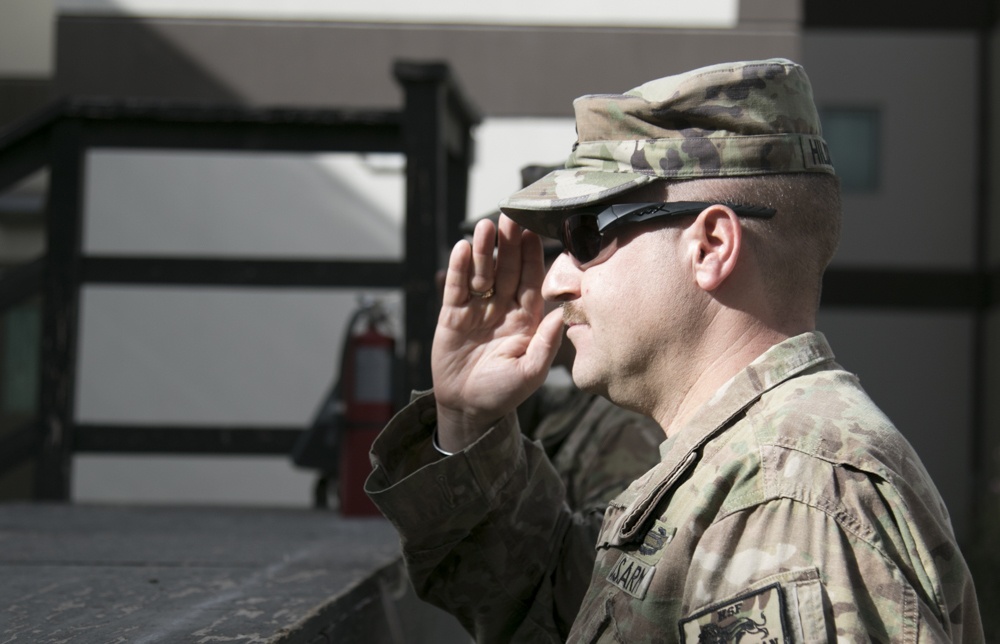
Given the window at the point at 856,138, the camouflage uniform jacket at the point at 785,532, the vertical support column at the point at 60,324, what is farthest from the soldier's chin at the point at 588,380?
the window at the point at 856,138

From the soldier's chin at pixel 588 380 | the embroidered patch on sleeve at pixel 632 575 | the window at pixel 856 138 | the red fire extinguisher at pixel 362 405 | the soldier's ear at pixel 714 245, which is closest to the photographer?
the embroidered patch on sleeve at pixel 632 575

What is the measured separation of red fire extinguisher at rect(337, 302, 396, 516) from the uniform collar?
2564 millimetres

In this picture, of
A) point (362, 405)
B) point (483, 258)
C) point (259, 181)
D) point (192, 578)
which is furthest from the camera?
point (259, 181)

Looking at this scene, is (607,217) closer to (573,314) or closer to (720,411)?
(573,314)

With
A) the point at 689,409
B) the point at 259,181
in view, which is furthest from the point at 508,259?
the point at 259,181

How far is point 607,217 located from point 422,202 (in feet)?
8.82

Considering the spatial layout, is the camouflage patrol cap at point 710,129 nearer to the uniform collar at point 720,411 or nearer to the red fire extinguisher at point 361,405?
the uniform collar at point 720,411

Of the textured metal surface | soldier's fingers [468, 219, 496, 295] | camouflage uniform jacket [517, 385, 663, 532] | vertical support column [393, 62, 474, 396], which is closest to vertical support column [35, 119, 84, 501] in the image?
the textured metal surface

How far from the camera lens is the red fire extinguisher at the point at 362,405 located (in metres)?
4.10

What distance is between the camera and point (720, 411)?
5.11 ft

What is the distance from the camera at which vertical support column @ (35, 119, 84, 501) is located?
4.57m

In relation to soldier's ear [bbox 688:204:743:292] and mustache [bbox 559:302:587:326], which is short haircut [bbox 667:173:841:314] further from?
mustache [bbox 559:302:587:326]

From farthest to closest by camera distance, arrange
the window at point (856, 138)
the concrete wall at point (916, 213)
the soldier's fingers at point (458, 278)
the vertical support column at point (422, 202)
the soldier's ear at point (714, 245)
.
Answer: the window at point (856, 138) → the concrete wall at point (916, 213) → the vertical support column at point (422, 202) → the soldier's fingers at point (458, 278) → the soldier's ear at point (714, 245)

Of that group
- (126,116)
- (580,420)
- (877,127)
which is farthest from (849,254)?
(580,420)
